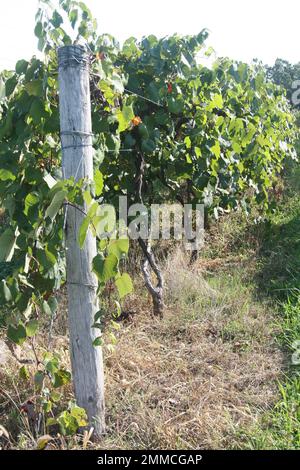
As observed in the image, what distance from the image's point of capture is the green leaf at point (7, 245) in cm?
181

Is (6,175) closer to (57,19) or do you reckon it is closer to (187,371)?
(57,19)

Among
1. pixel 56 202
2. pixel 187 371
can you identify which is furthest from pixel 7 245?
pixel 187 371

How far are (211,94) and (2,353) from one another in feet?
7.51

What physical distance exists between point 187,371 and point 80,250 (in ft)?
3.47

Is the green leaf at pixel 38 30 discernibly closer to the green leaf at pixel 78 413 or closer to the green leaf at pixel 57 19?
the green leaf at pixel 57 19

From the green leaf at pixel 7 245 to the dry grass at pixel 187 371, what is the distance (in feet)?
2.41

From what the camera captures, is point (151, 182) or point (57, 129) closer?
point (57, 129)

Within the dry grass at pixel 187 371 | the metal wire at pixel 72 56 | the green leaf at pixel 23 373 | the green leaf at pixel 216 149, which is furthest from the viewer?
the green leaf at pixel 216 149

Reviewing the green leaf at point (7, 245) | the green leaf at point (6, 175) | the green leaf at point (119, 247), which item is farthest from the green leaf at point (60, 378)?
the green leaf at point (6, 175)

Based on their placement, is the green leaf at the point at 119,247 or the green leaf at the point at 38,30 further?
the green leaf at the point at 38,30

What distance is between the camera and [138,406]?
2.20 meters

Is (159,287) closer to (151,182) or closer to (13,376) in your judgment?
(151,182)
